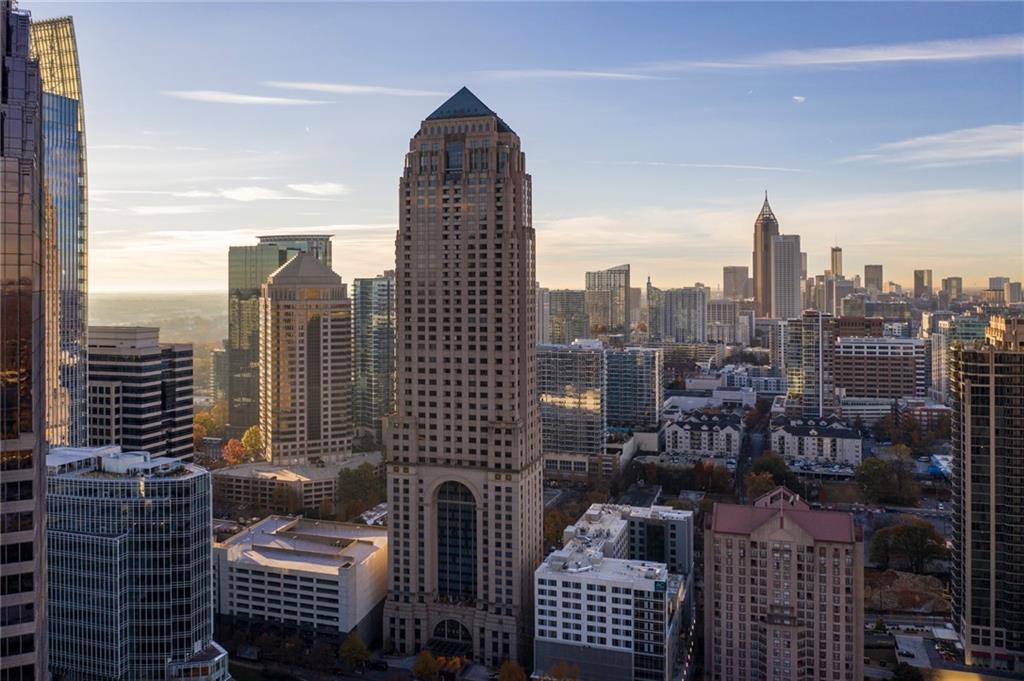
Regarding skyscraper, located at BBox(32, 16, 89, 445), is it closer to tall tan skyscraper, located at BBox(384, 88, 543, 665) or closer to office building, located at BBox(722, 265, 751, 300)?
tall tan skyscraper, located at BBox(384, 88, 543, 665)

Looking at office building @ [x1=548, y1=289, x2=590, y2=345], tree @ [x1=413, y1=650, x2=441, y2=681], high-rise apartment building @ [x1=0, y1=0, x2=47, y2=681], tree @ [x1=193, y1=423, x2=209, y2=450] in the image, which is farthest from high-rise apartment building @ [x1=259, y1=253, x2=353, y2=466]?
office building @ [x1=548, y1=289, x2=590, y2=345]

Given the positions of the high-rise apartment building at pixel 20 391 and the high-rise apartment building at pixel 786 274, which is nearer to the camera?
the high-rise apartment building at pixel 20 391

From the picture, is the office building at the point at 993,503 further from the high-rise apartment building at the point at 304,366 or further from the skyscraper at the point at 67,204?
the high-rise apartment building at the point at 304,366

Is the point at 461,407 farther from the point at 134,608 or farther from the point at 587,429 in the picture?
the point at 587,429

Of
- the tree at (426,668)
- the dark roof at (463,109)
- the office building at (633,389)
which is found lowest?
the tree at (426,668)

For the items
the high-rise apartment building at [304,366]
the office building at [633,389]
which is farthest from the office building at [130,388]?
the office building at [633,389]

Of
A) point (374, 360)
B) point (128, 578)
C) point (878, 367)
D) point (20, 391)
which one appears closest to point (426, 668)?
point (128, 578)

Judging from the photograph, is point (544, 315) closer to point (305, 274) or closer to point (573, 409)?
point (573, 409)
